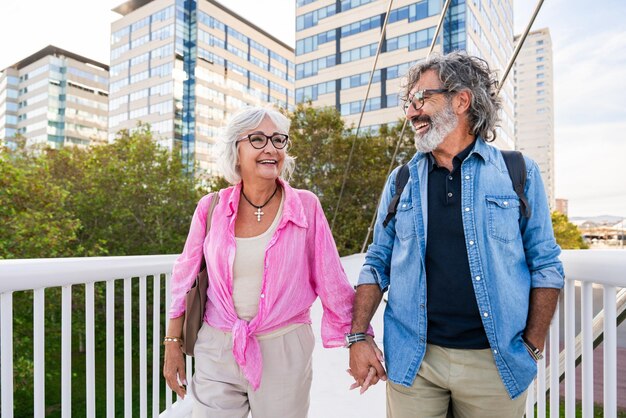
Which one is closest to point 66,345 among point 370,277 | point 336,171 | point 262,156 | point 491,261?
point 262,156

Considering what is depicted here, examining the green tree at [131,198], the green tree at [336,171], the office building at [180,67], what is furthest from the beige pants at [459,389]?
the office building at [180,67]

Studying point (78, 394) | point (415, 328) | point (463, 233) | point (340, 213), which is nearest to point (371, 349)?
point (415, 328)

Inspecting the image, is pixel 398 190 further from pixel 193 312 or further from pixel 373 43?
pixel 373 43

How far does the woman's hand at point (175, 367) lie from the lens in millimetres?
1719

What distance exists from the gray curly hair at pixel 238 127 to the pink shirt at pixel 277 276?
0.10 meters

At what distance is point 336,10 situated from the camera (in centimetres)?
3972

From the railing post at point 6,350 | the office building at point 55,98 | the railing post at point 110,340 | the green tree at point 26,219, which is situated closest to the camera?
the railing post at point 6,350

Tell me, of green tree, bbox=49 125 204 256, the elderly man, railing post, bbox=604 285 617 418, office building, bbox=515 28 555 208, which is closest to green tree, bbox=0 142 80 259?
green tree, bbox=49 125 204 256

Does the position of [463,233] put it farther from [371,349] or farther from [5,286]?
[5,286]

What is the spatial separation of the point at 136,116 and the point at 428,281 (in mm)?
64347

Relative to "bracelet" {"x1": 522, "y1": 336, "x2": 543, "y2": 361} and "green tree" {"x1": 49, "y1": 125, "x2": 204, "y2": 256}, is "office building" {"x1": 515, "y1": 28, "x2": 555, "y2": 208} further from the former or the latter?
"bracelet" {"x1": 522, "y1": 336, "x2": 543, "y2": 361}

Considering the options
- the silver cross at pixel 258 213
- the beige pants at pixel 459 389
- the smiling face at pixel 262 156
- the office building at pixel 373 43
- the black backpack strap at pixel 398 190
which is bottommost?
the beige pants at pixel 459 389

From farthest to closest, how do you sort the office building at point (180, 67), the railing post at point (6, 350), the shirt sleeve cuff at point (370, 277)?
1. the office building at point (180, 67)
2. the shirt sleeve cuff at point (370, 277)
3. the railing post at point (6, 350)

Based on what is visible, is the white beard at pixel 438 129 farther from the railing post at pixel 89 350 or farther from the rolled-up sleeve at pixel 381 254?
the railing post at pixel 89 350
